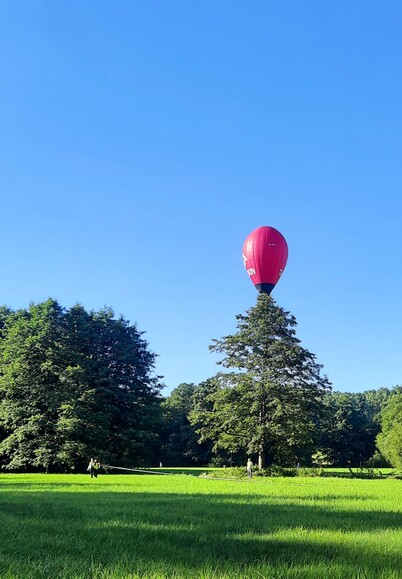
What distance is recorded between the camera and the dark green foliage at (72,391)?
4856cm

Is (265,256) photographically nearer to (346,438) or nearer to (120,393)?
(120,393)

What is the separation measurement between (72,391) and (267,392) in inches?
718

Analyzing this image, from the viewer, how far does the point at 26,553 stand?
6285mm

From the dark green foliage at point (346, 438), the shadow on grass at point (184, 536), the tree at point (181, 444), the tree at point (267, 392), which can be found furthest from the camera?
the dark green foliage at point (346, 438)

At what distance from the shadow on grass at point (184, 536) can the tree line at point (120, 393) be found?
109 feet

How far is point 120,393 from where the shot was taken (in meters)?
53.8

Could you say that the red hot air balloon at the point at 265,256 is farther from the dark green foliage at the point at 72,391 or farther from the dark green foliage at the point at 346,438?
the dark green foliage at the point at 346,438

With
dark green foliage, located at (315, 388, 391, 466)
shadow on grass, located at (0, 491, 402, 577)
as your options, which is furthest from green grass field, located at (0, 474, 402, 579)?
dark green foliage, located at (315, 388, 391, 466)

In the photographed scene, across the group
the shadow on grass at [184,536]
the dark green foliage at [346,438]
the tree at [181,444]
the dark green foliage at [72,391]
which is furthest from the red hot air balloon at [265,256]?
the dark green foliage at [346,438]

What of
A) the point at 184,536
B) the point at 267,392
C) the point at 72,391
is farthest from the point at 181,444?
the point at 184,536

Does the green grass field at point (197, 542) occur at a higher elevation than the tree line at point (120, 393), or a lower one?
lower

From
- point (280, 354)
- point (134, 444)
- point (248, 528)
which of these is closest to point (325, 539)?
point (248, 528)

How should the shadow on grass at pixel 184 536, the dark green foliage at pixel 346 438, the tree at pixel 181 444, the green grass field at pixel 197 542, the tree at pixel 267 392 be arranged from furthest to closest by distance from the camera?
the dark green foliage at pixel 346 438
the tree at pixel 181 444
the tree at pixel 267 392
the shadow on grass at pixel 184 536
the green grass field at pixel 197 542

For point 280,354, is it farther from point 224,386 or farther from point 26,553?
point 26,553
